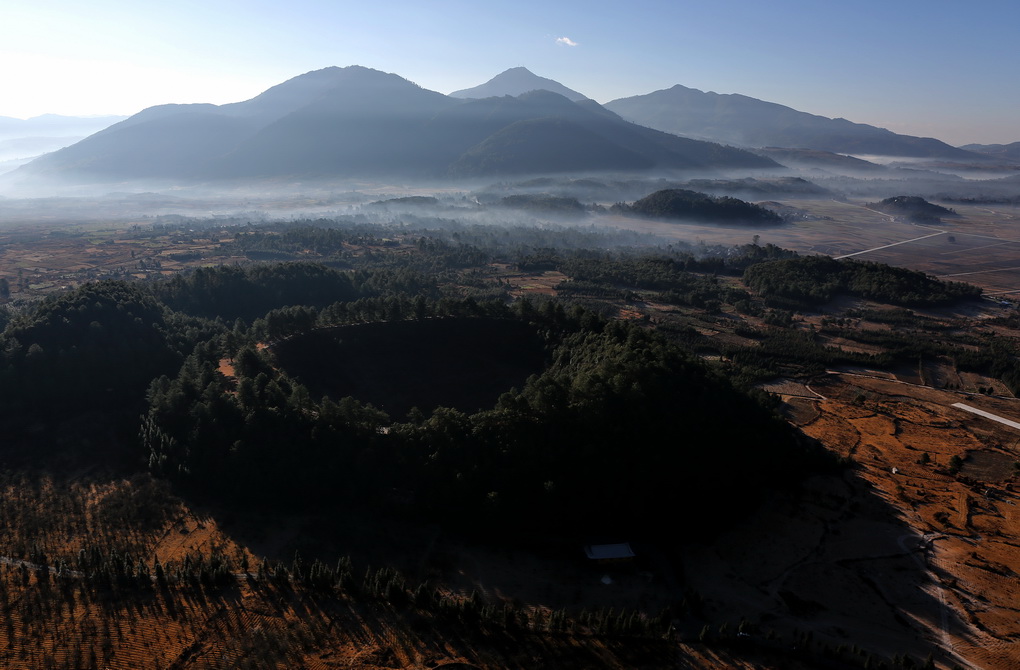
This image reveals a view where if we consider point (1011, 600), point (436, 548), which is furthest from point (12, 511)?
point (1011, 600)

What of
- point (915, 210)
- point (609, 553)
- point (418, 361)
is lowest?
point (609, 553)

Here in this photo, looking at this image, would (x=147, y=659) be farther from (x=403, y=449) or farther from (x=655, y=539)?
(x=655, y=539)

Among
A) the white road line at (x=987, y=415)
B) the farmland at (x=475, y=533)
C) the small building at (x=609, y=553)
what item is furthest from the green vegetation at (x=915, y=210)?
the small building at (x=609, y=553)

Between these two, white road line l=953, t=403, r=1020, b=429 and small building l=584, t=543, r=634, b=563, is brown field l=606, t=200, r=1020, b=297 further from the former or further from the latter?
small building l=584, t=543, r=634, b=563

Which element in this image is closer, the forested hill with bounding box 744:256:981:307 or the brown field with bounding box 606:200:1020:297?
the forested hill with bounding box 744:256:981:307

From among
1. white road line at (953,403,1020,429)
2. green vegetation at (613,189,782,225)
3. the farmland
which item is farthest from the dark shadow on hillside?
green vegetation at (613,189,782,225)

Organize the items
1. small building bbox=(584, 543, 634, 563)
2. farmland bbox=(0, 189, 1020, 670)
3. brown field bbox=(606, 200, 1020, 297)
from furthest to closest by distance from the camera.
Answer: brown field bbox=(606, 200, 1020, 297)
small building bbox=(584, 543, 634, 563)
farmland bbox=(0, 189, 1020, 670)

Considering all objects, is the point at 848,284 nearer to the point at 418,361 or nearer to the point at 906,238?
the point at 906,238

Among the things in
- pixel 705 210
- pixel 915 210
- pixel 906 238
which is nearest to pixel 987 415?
pixel 906 238
